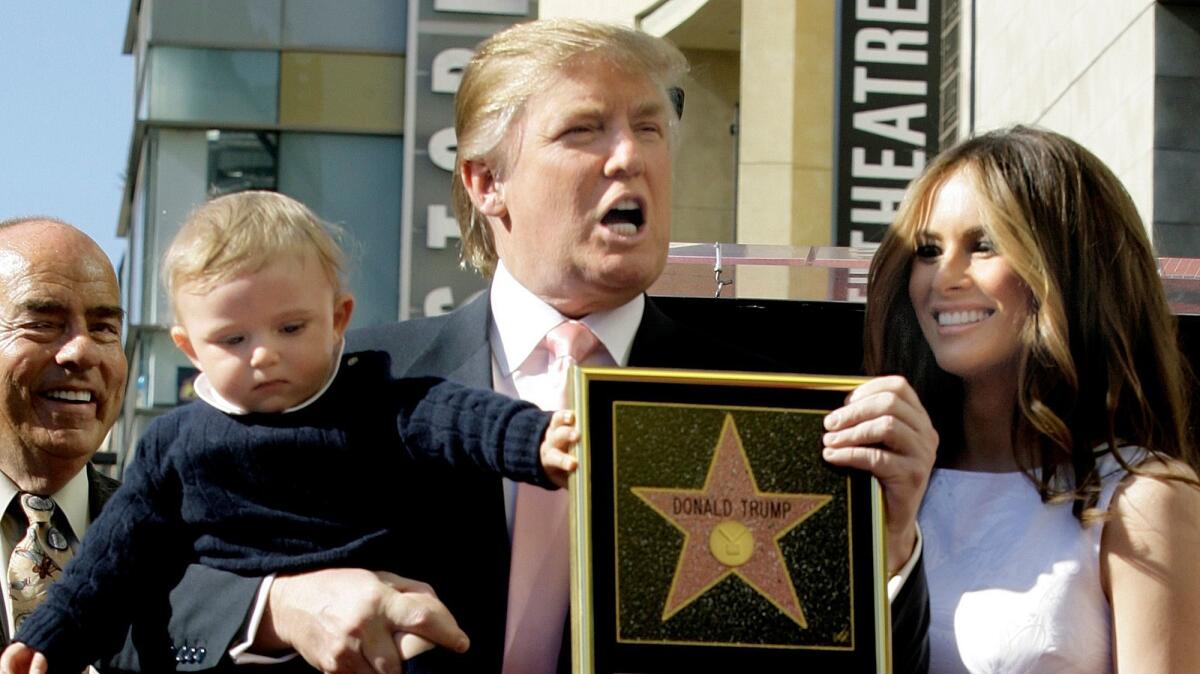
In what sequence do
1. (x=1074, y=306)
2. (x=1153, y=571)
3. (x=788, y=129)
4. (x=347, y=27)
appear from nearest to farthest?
(x=1153, y=571) < (x=1074, y=306) < (x=788, y=129) < (x=347, y=27)

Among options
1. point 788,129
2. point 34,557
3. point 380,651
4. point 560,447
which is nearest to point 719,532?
point 560,447

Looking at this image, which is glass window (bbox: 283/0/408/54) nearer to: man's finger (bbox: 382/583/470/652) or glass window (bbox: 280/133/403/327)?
glass window (bbox: 280/133/403/327)

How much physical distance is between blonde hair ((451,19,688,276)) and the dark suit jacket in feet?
1.42

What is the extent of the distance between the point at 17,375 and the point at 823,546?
233 centimetres

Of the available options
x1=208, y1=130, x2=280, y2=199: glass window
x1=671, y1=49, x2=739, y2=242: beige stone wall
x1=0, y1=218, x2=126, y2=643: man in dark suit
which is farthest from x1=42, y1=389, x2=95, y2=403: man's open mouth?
x1=208, y1=130, x2=280, y2=199: glass window

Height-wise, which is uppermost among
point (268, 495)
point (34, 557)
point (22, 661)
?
point (268, 495)

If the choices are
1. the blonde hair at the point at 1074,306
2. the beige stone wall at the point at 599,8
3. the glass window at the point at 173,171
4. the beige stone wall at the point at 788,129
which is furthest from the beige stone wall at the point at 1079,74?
the glass window at the point at 173,171

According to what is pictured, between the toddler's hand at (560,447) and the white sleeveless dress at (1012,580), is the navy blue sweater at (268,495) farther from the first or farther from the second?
the white sleeveless dress at (1012,580)

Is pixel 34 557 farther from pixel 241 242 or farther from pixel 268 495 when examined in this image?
pixel 241 242

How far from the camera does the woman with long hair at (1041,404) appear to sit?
4.30m

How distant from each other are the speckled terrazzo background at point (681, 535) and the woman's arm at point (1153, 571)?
77cm

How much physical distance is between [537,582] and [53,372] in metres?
1.67

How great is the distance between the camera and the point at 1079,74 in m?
13.6

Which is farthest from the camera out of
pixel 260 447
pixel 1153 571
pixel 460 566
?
pixel 1153 571
